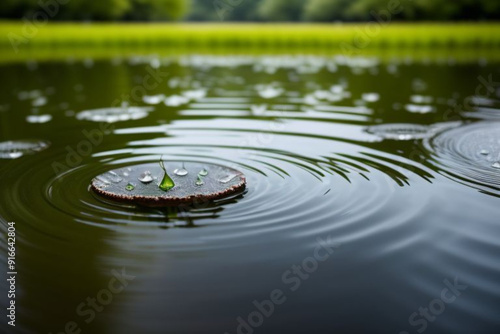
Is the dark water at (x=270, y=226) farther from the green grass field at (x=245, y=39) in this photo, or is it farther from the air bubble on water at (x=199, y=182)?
the green grass field at (x=245, y=39)

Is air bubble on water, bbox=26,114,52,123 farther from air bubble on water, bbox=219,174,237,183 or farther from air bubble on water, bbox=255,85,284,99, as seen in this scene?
air bubble on water, bbox=219,174,237,183

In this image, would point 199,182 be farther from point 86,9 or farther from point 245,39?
point 86,9

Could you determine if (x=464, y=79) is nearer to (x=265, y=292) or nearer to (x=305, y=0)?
(x=265, y=292)

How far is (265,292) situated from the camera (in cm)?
274

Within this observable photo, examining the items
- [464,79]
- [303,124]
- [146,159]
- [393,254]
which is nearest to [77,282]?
[393,254]

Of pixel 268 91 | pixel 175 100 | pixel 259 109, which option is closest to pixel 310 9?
pixel 268 91

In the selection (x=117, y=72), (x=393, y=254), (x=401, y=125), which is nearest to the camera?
(x=393, y=254)

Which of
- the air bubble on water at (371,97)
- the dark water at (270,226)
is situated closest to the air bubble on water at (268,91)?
the air bubble on water at (371,97)

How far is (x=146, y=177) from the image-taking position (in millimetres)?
4211

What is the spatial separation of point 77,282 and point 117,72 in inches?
476
